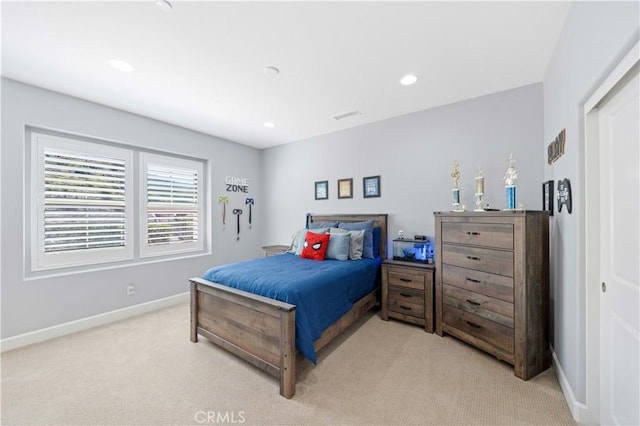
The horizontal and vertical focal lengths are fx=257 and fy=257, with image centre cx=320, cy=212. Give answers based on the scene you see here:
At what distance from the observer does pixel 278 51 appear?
211 centimetres

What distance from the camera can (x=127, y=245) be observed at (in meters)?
3.36

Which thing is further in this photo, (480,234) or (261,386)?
(480,234)

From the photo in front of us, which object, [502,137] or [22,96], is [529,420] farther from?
[22,96]

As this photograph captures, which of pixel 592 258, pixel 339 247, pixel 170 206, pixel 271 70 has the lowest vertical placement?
pixel 339 247

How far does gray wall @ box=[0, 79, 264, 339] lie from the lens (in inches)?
98.4

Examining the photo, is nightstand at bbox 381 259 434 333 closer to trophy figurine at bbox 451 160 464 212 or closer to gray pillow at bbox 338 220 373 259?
gray pillow at bbox 338 220 373 259

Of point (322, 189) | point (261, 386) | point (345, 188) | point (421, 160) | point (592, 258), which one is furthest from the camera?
point (322, 189)

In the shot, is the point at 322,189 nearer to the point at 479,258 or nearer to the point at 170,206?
the point at 170,206

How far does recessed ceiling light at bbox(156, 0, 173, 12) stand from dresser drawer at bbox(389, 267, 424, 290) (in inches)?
120

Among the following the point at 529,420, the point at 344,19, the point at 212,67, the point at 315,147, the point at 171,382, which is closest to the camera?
the point at 529,420

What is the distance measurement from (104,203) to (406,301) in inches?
150

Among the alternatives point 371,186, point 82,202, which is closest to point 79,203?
point 82,202

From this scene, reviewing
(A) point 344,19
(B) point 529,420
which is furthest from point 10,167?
(B) point 529,420

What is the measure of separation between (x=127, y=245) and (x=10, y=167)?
51.8 inches
